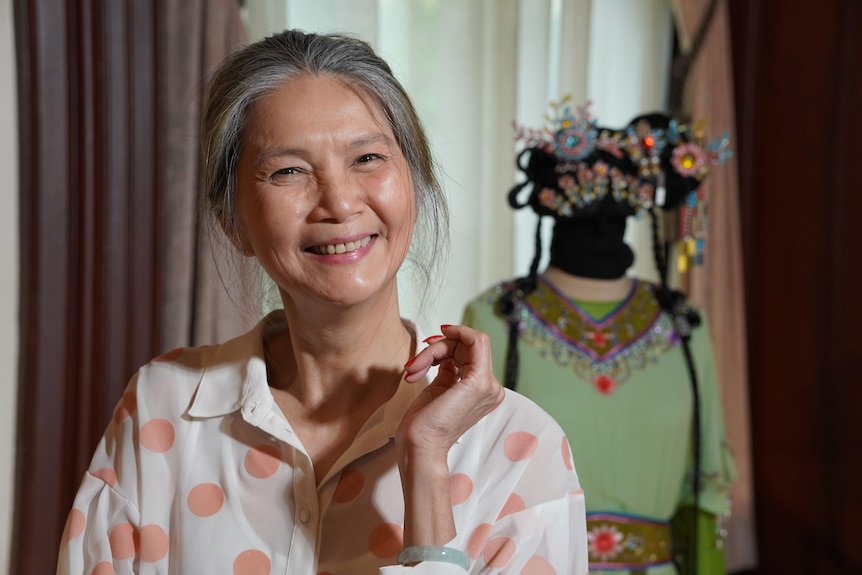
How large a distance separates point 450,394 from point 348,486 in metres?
0.18

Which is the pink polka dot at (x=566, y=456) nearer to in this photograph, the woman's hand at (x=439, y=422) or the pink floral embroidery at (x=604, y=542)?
the woman's hand at (x=439, y=422)

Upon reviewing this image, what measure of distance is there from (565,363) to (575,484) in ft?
2.44

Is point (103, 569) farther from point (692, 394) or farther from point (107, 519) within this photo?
point (692, 394)

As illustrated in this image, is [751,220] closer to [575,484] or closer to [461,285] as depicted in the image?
[461,285]

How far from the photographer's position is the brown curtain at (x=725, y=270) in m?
2.77

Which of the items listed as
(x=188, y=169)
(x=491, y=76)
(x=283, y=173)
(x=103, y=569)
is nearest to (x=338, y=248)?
(x=283, y=173)

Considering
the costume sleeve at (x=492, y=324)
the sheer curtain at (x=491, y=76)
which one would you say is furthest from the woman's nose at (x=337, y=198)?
the sheer curtain at (x=491, y=76)

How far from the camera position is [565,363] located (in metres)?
1.79

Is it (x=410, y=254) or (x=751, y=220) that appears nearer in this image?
(x=410, y=254)

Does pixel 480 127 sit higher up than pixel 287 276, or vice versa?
pixel 480 127

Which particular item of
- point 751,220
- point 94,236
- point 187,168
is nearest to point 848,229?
point 751,220

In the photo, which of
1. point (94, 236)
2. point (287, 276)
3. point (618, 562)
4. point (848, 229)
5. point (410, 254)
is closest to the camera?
point (287, 276)

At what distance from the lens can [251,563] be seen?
3.42 ft

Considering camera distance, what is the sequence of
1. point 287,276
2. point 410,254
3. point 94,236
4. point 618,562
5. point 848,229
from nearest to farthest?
point 287,276, point 410,254, point 618,562, point 94,236, point 848,229
